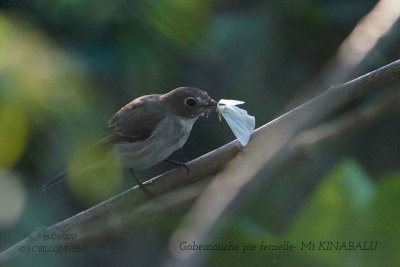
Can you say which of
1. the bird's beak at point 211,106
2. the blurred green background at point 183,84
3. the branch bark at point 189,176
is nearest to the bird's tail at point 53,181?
the blurred green background at point 183,84

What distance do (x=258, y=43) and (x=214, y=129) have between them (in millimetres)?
427

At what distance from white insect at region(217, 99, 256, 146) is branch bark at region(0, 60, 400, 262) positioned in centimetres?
2

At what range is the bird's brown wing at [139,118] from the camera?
Answer: 2000 millimetres

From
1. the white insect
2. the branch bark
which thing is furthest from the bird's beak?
the branch bark

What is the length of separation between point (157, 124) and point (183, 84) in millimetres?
137

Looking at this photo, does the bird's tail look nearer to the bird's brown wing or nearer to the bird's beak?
the bird's brown wing

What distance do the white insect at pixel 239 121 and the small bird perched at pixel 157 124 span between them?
36 centimetres

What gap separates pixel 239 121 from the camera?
4.68ft

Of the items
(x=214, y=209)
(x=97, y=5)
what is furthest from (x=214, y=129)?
(x=214, y=209)

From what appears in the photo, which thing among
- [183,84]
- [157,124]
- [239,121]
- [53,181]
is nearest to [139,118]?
[157,124]

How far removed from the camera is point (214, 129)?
2.47 meters

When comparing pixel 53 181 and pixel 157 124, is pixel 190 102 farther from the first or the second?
pixel 53 181

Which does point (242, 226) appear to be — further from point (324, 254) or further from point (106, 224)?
point (106, 224)

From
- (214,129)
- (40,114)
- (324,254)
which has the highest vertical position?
(40,114)
